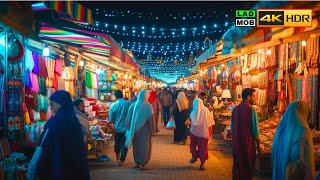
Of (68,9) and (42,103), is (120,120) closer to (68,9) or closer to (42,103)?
(42,103)

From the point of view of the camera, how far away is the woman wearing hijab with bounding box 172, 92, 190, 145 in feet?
43.0

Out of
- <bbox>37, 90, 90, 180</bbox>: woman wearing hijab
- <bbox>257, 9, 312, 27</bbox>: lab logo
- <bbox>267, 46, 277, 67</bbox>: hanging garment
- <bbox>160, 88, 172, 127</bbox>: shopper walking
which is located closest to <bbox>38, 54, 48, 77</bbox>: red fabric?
<bbox>37, 90, 90, 180</bbox>: woman wearing hijab

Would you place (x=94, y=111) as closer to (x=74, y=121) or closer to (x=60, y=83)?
(x=60, y=83)

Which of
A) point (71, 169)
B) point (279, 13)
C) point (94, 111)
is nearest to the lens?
point (71, 169)

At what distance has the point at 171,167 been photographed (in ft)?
30.4

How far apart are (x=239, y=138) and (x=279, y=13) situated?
8.29ft

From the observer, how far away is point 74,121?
4.66 m

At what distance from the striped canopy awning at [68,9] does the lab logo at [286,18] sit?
3401 mm

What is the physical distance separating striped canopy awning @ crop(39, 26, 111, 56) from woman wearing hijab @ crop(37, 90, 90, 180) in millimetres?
3208

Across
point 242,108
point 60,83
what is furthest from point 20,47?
point 242,108

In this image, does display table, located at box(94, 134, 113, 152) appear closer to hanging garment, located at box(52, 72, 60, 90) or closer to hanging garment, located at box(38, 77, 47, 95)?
hanging garment, located at box(52, 72, 60, 90)

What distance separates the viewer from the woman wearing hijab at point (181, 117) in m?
13.1

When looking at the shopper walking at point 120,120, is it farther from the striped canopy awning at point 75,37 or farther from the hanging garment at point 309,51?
the hanging garment at point 309,51

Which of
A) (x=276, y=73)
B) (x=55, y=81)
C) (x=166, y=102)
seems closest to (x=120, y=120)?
(x=55, y=81)
